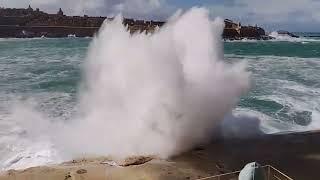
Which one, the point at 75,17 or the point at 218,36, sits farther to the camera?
the point at 75,17

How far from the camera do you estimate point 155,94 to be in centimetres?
1152

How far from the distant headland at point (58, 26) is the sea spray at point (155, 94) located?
250ft

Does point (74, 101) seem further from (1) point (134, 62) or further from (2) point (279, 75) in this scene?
(2) point (279, 75)

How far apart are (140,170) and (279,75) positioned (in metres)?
18.1

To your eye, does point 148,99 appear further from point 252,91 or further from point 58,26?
point 58,26

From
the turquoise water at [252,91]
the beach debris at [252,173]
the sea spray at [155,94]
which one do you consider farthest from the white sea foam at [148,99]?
the beach debris at [252,173]

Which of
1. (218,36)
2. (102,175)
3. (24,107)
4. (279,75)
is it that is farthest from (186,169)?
(279,75)

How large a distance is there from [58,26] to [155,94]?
8881 cm

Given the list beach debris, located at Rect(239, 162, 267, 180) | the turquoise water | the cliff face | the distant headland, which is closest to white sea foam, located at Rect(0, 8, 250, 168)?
the turquoise water

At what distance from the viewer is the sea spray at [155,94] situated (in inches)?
442

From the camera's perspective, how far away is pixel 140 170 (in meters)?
9.52

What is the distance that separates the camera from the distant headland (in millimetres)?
91875

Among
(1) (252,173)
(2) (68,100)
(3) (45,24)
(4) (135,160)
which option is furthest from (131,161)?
(3) (45,24)

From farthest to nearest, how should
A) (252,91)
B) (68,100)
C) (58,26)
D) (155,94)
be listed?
(58,26) → (252,91) → (68,100) → (155,94)
